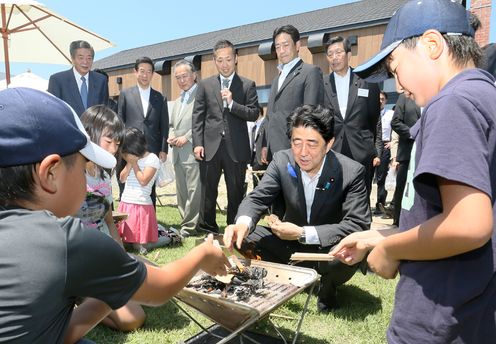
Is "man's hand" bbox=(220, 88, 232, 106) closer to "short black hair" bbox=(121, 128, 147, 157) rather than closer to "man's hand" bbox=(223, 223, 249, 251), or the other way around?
"short black hair" bbox=(121, 128, 147, 157)

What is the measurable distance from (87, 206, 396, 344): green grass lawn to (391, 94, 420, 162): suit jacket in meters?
2.58

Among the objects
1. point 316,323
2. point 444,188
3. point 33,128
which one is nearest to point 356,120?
point 316,323

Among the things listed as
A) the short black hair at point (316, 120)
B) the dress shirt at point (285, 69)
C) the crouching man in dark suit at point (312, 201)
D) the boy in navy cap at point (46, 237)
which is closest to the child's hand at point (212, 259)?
the boy in navy cap at point (46, 237)

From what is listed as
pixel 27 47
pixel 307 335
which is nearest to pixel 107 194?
pixel 307 335

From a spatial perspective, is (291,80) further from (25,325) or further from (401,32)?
(25,325)

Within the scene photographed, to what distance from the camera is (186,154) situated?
6156 mm

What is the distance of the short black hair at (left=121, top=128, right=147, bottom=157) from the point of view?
4.98m

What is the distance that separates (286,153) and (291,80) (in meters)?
1.73

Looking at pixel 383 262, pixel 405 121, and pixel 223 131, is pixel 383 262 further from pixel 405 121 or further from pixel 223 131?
pixel 405 121

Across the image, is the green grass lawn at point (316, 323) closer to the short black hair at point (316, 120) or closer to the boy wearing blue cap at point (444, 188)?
the short black hair at point (316, 120)

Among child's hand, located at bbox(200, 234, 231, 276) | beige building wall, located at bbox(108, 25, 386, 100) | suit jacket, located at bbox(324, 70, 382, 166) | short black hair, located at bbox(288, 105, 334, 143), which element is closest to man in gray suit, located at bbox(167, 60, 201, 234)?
suit jacket, located at bbox(324, 70, 382, 166)

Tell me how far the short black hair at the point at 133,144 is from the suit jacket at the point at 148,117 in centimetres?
103

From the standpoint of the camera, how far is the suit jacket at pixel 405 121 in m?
5.71

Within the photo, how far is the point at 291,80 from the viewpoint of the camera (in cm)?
498
